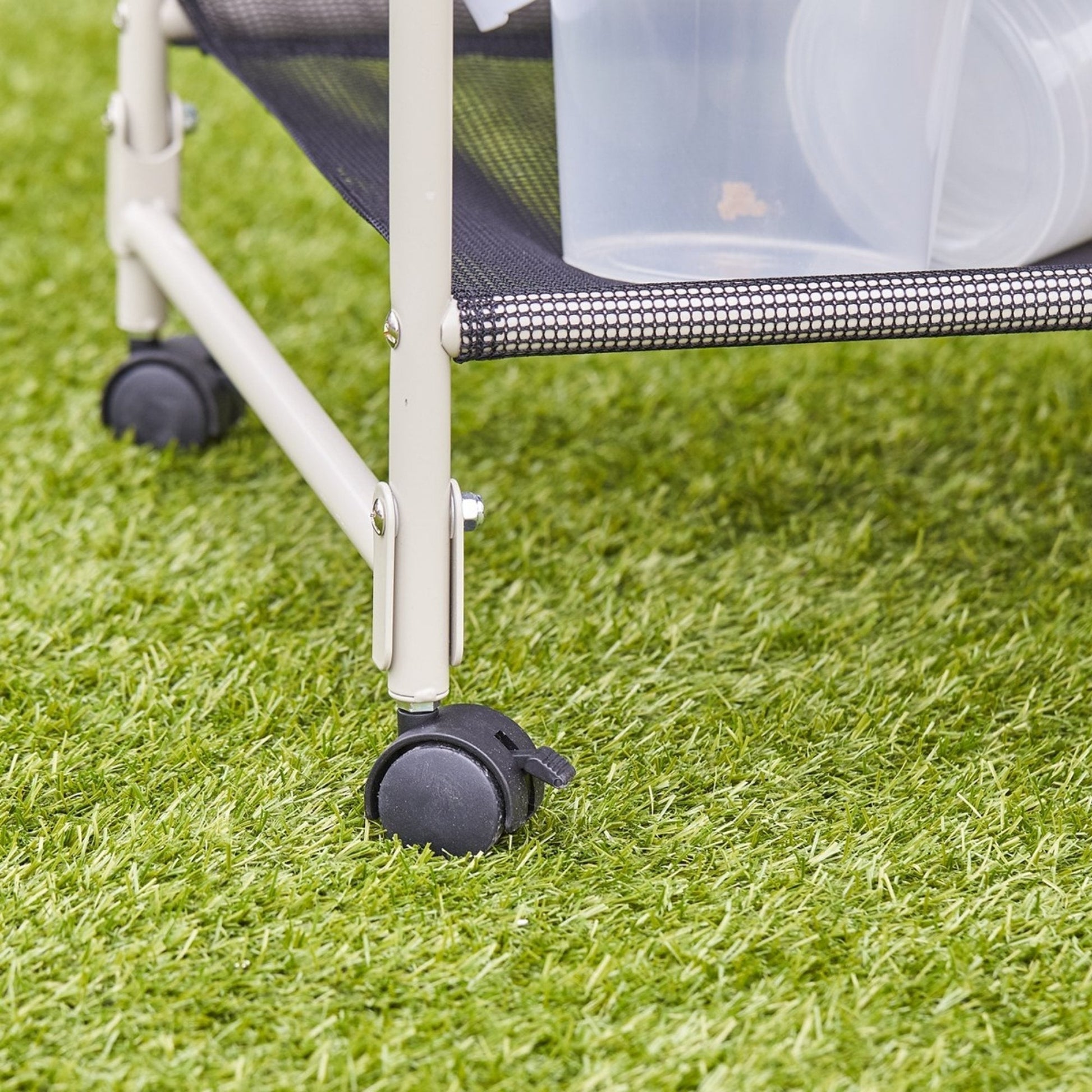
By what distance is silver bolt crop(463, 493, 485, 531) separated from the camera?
1052mm

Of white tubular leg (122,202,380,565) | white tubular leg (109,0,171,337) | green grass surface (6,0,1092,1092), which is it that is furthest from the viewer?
white tubular leg (109,0,171,337)

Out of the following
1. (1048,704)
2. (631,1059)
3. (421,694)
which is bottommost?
(631,1059)

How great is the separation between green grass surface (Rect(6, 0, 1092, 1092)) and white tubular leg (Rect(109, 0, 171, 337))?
6.1 inches

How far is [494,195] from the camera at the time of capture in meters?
1.27

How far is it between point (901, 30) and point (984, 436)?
0.93 meters

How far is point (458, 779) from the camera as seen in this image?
→ 1035 millimetres

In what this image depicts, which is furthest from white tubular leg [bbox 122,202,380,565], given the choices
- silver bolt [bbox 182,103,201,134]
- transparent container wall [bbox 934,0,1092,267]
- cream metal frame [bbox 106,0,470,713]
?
transparent container wall [bbox 934,0,1092,267]

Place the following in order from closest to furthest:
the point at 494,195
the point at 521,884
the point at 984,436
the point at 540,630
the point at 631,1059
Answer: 1. the point at 631,1059
2. the point at 521,884
3. the point at 494,195
4. the point at 540,630
5. the point at 984,436

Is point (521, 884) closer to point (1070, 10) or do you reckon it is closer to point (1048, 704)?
point (1048, 704)

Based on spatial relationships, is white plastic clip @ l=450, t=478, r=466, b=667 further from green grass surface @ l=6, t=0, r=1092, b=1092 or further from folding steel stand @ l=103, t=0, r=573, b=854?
green grass surface @ l=6, t=0, r=1092, b=1092

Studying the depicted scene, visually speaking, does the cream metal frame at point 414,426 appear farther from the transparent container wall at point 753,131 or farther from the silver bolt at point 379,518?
the transparent container wall at point 753,131

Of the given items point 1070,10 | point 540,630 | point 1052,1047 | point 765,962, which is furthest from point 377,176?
point 1052,1047

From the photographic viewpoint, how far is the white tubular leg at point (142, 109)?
5.50 ft

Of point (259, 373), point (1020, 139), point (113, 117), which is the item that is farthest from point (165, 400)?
point (1020, 139)
